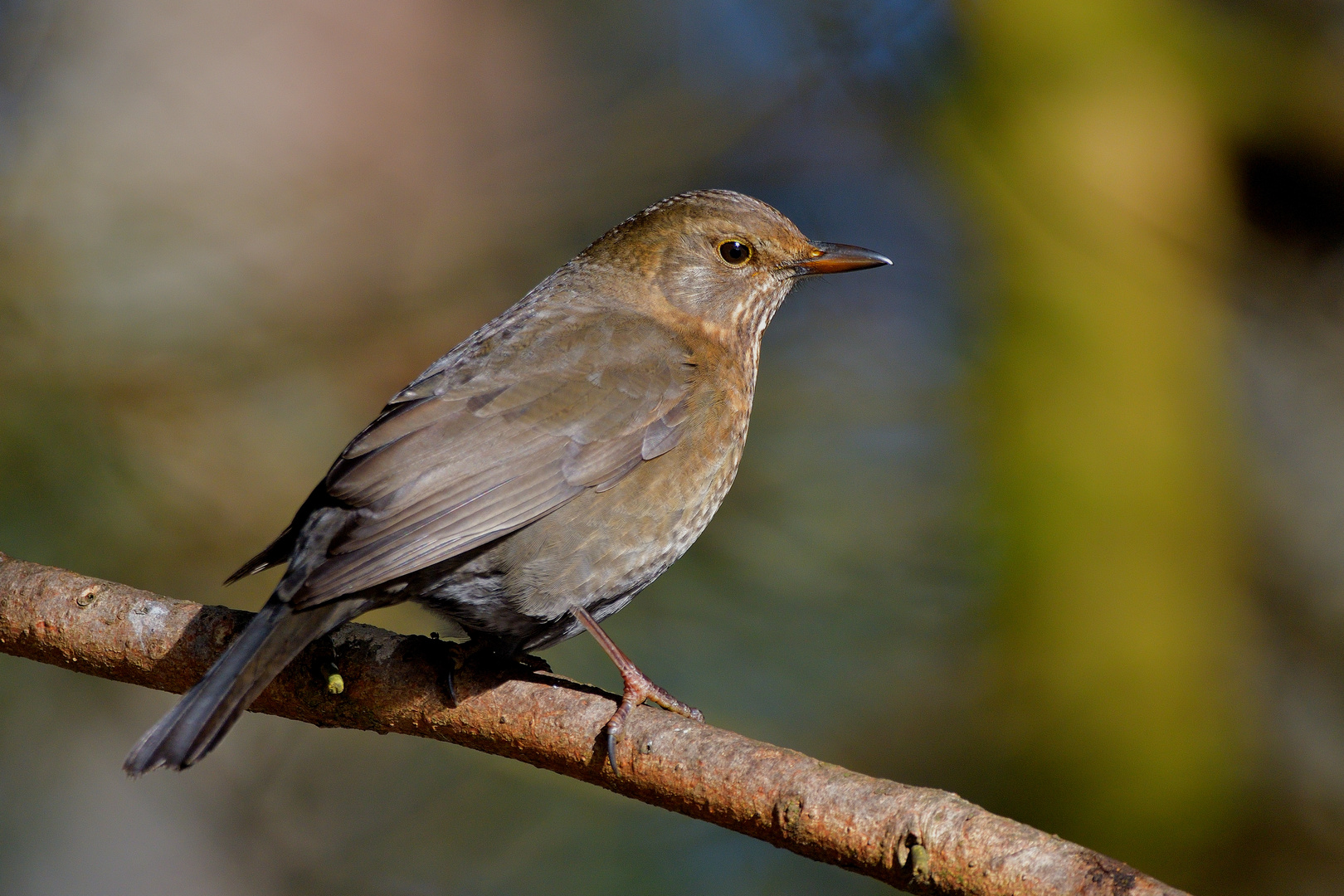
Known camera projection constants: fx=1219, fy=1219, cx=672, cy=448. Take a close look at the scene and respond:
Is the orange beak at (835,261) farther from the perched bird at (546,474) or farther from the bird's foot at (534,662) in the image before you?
the bird's foot at (534,662)

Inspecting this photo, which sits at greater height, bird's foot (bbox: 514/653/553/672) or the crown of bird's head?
the crown of bird's head

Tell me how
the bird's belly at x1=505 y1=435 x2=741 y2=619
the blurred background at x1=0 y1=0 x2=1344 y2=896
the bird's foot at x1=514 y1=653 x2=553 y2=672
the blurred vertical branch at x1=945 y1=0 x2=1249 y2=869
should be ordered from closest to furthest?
the bird's belly at x1=505 y1=435 x2=741 y2=619 < the bird's foot at x1=514 y1=653 x2=553 y2=672 < the blurred vertical branch at x1=945 y1=0 x2=1249 y2=869 < the blurred background at x1=0 y1=0 x2=1344 y2=896

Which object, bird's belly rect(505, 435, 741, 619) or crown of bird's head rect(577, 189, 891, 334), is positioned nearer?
bird's belly rect(505, 435, 741, 619)

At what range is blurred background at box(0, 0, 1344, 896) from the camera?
5254 millimetres

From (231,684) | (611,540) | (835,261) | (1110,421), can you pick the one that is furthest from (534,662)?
(1110,421)

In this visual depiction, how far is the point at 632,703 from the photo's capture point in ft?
10.0

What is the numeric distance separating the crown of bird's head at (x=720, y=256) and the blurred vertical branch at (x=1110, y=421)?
5.68 feet

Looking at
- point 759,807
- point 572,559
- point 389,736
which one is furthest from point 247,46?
point 759,807

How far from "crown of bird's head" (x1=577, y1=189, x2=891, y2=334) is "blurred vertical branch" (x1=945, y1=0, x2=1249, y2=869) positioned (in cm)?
173

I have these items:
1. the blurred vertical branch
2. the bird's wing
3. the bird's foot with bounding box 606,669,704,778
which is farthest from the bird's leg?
the blurred vertical branch

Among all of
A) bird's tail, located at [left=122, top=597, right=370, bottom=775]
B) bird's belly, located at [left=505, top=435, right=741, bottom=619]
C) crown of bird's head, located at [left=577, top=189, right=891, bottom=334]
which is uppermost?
crown of bird's head, located at [left=577, top=189, right=891, bottom=334]

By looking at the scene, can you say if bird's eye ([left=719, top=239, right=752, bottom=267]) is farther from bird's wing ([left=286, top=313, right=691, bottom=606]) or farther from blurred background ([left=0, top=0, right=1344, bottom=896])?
blurred background ([left=0, top=0, right=1344, bottom=896])

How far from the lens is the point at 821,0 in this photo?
680cm

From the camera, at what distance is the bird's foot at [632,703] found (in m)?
2.92
